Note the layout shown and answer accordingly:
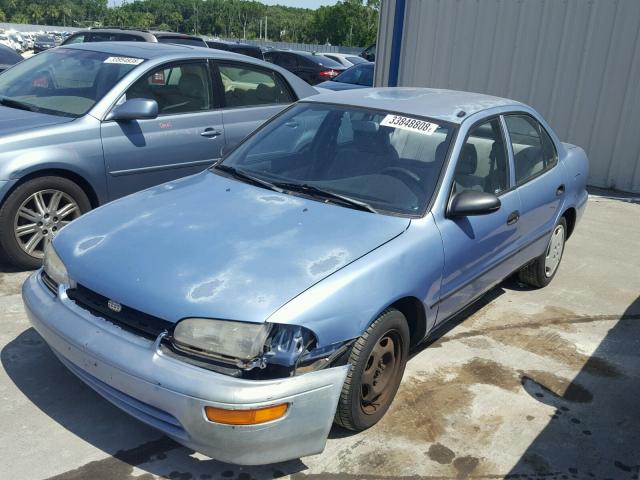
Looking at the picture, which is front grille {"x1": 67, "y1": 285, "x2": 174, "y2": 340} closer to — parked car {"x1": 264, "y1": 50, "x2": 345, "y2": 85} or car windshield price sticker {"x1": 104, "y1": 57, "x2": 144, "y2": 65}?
car windshield price sticker {"x1": 104, "y1": 57, "x2": 144, "y2": 65}

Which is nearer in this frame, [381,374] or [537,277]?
[381,374]

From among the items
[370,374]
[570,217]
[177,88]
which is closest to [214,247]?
[370,374]

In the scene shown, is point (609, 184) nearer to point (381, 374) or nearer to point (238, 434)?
point (381, 374)

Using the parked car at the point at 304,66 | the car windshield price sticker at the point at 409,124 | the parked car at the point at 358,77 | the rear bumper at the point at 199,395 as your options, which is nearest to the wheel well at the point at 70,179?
the rear bumper at the point at 199,395

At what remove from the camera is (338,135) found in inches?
155

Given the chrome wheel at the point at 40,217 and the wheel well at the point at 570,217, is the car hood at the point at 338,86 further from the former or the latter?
the chrome wheel at the point at 40,217

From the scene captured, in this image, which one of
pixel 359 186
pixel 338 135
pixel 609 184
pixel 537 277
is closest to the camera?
pixel 359 186

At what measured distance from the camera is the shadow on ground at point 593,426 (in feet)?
9.98

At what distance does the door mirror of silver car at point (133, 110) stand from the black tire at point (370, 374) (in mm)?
2840

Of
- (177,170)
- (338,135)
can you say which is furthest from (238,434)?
(177,170)

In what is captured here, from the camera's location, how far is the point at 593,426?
3.39 metres

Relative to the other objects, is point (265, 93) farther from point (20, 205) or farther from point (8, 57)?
point (8, 57)

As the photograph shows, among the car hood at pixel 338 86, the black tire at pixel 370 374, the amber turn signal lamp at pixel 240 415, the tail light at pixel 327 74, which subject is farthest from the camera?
the tail light at pixel 327 74

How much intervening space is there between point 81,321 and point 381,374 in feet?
4.65
